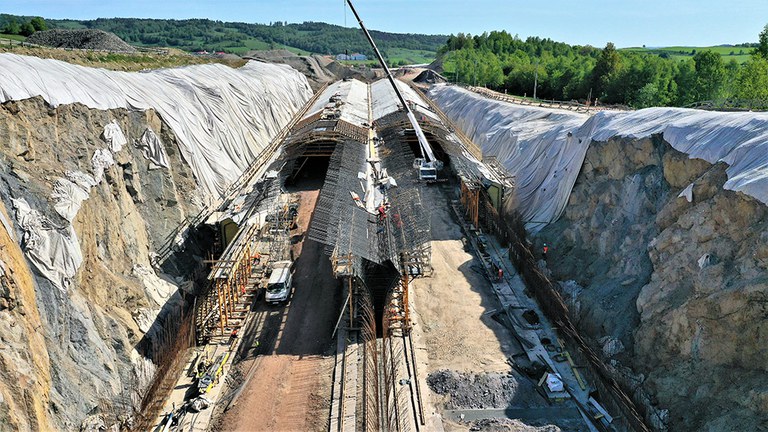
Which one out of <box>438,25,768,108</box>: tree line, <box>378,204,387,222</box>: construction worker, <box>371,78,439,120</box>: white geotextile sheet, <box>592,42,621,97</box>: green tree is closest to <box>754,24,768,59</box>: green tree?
<box>438,25,768,108</box>: tree line

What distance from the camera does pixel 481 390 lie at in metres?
16.5

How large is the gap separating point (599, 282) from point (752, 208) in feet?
20.2

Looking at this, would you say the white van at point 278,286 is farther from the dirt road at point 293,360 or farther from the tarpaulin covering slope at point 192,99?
the tarpaulin covering slope at point 192,99

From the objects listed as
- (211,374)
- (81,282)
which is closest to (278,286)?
(211,374)

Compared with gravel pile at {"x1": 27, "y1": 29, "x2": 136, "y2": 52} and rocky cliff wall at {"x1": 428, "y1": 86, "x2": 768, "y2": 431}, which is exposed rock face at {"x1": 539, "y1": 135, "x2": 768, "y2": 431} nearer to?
rocky cliff wall at {"x1": 428, "y1": 86, "x2": 768, "y2": 431}

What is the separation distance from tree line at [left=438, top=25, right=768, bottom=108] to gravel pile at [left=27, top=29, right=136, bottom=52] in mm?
49557

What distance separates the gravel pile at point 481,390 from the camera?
1609 cm

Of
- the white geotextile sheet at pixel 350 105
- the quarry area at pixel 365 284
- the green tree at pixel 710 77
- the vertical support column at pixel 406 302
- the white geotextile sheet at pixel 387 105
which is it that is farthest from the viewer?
the green tree at pixel 710 77

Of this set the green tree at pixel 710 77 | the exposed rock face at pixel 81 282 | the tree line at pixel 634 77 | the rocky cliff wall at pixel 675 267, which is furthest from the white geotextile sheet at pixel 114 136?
the green tree at pixel 710 77

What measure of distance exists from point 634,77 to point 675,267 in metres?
48.3

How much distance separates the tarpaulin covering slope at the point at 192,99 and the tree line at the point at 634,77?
31562 mm

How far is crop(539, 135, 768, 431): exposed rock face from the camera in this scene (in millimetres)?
13266

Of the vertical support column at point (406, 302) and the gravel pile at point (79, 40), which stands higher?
the gravel pile at point (79, 40)

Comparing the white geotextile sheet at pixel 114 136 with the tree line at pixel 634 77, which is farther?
the tree line at pixel 634 77
